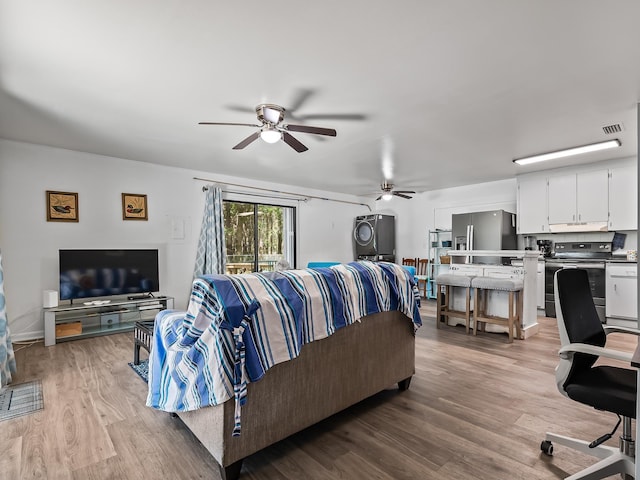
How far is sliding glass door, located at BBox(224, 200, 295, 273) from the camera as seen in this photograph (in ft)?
20.2

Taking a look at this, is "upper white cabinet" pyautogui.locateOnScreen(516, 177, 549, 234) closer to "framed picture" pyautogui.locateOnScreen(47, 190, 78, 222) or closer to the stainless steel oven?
the stainless steel oven

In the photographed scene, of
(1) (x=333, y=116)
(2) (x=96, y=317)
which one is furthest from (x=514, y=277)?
(2) (x=96, y=317)

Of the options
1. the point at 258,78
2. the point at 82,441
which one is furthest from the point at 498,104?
the point at 82,441

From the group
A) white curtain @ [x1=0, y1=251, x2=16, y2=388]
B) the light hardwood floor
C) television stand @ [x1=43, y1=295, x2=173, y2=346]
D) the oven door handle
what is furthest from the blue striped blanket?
the oven door handle

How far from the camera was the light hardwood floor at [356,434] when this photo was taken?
1.71 m

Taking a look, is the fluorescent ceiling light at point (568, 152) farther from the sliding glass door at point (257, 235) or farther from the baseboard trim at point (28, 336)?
the baseboard trim at point (28, 336)

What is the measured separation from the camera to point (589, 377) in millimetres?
1678

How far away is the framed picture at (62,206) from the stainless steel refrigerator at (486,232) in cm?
602

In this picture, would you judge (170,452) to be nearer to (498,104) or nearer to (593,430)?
(593,430)

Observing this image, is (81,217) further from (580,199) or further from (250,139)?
(580,199)

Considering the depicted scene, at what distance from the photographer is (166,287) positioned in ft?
17.1

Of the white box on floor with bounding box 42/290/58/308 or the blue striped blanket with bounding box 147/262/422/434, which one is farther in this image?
the white box on floor with bounding box 42/290/58/308

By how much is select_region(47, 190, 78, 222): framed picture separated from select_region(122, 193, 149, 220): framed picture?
23.1 inches

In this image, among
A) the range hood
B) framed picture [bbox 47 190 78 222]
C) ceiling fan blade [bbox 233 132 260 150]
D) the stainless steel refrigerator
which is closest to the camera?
ceiling fan blade [bbox 233 132 260 150]
